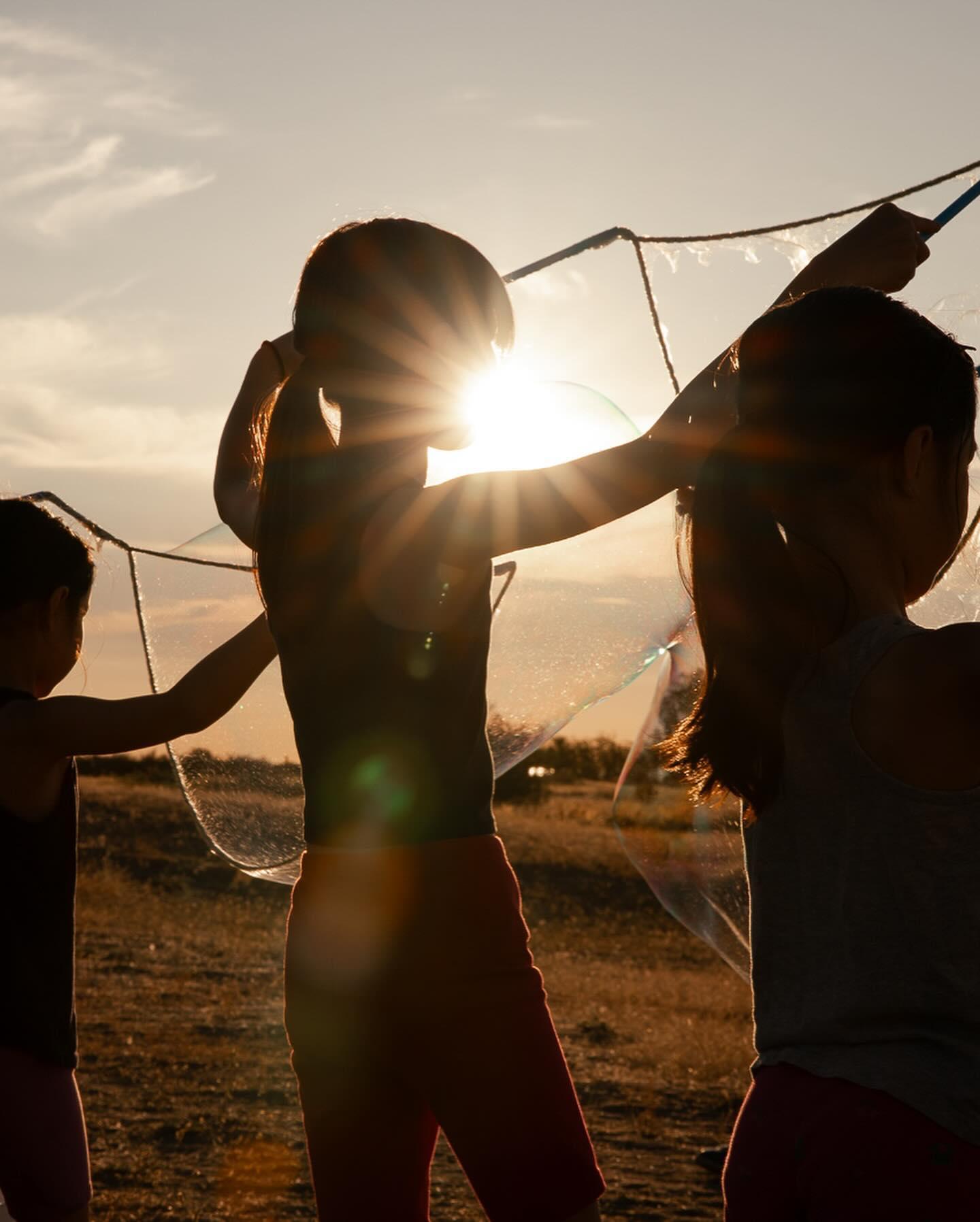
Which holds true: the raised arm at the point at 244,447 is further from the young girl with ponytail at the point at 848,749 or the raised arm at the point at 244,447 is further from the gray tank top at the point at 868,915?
the gray tank top at the point at 868,915

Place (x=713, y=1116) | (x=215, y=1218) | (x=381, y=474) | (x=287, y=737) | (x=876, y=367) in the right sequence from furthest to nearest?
(x=713, y=1116)
(x=215, y=1218)
(x=287, y=737)
(x=381, y=474)
(x=876, y=367)

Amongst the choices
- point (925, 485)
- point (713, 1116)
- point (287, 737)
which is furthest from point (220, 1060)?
point (925, 485)

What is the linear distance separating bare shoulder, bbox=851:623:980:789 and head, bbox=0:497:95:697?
1402mm

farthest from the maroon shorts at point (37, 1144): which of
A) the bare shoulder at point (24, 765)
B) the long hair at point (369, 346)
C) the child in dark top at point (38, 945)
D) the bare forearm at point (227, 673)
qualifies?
the long hair at point (369, 346)

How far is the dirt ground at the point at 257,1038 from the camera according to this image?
14.0 ft

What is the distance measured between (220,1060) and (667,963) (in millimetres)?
5085

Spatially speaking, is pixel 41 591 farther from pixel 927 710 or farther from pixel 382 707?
pixel 927 710

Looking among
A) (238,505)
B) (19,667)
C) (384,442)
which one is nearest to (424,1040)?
(384,442)

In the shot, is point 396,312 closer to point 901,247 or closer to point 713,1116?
point 901,247

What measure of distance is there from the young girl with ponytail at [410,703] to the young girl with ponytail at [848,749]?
0.35 ft

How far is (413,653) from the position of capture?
134 centimetres

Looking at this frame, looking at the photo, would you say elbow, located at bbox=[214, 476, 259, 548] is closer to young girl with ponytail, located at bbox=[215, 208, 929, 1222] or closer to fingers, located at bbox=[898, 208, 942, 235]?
young girl with ponytail, located at bbox=[215, 208, 929, 1222]

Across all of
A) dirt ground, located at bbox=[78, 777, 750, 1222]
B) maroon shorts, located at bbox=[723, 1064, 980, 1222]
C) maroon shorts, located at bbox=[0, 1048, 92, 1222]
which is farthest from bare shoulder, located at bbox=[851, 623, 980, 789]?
dirt ground, located at bbox=[78, 777, 750, 1222]

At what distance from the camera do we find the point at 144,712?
5.49 ft
